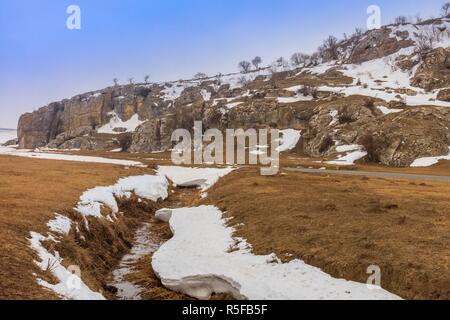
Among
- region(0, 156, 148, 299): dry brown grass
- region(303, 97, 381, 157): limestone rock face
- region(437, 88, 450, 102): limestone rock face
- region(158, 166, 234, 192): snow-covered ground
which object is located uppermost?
region(437, 88, 450, 102): limestone rock face

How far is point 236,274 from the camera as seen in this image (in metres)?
17.7

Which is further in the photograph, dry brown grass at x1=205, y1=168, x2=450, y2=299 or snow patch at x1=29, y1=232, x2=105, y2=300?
dry brown grass at x1=205, y1=168, x2=450, y2=299

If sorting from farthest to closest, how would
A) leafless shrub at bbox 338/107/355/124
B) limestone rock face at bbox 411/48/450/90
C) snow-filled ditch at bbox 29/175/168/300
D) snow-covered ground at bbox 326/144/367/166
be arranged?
limestone rock face at bbox 411/48/450/90 → leafless shrub at bbox 338/107/355/124 → snow-covered ground at bbox 326/144/367/166 → snow-filled ditch at bbox 29/175/168/300

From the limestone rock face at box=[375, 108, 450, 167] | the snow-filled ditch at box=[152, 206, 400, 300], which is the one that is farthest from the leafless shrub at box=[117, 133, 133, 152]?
the snow-filled ditch at box=[152, 206, 400, 300]

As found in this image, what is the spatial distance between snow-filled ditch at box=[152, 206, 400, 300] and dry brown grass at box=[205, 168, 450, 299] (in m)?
0.78

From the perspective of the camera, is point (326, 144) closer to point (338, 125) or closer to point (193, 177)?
point (338, 125)

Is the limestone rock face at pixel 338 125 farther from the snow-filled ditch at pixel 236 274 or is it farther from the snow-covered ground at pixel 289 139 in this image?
the snow-filled ditch at pixel 236 274

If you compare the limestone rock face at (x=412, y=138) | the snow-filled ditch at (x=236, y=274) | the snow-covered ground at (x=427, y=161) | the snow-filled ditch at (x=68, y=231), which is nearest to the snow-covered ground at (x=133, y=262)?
the snow-filled ditch at (x=68, y=231)

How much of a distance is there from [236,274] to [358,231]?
754 cm

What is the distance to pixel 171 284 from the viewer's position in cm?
1845

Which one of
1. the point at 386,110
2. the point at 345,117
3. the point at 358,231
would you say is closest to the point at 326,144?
the point at 345,117

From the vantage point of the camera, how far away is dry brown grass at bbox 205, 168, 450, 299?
51.1ft

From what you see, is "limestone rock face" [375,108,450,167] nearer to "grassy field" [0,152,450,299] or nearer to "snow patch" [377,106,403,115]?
"snow patch" [377,106,403,115]
